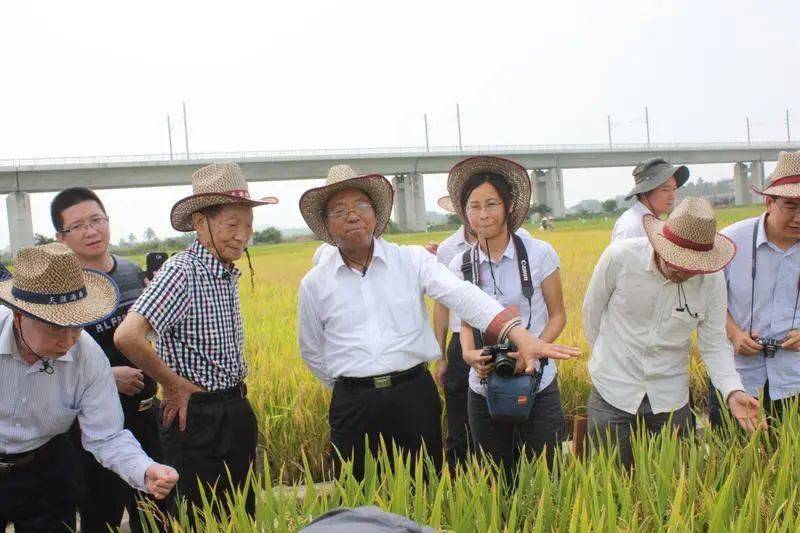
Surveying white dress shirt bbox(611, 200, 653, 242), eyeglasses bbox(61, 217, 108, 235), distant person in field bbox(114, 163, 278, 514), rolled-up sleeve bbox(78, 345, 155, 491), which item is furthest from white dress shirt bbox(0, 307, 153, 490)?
white dress shirt bbox(611, 200, 653, 242)

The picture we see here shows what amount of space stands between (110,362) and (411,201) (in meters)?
35.9

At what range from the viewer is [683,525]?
1.55 m

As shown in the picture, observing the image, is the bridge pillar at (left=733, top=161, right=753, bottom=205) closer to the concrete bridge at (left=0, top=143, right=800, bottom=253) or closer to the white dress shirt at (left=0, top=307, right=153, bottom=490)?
the concrete bridge at (left=0, top=143, right=800, bottom=253)

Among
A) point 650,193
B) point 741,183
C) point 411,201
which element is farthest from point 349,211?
point 741,183

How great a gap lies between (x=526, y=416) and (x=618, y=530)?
91 cm

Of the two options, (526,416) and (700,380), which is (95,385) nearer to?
(526,416)

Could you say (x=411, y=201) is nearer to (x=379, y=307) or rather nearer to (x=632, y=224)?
(x=632, y=224)

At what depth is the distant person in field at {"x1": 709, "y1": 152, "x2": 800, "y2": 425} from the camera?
109 inches

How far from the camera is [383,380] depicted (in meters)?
2.47

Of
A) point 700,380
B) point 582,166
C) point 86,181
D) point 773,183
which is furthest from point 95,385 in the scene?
point 582,166

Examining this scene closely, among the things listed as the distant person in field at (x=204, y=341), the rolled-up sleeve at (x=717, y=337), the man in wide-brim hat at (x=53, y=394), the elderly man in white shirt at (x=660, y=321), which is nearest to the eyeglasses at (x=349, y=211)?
the distant person in field at (x=204, y=341)

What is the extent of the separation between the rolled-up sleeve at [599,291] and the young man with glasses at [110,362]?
71.7 inches

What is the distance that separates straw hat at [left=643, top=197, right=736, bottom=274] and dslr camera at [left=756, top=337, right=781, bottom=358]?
55cm

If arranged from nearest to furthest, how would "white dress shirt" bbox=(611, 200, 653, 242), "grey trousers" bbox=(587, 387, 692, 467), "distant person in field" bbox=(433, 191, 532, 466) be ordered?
"grey trousers" bbox=(587, 387, 692, 467), "distant person in field" bbox=(433, 191, 532, 466), "white dress shirt" bbox=(611, 200, 653, 242)
